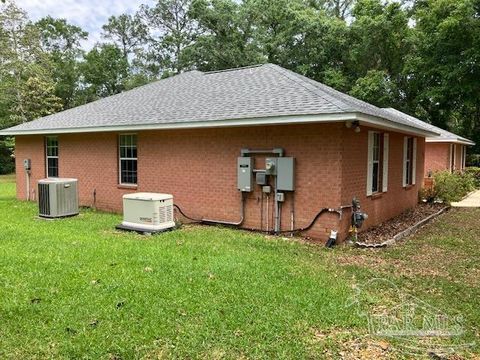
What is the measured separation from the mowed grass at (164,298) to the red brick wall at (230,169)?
1.29 m

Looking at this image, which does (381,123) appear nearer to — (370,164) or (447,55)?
(370,164)

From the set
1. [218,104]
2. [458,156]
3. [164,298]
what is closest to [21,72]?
[218,104]

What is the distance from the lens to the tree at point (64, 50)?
38844 mm

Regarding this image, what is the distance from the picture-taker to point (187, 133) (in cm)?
1009

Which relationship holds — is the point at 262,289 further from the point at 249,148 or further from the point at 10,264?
the point at 249,148

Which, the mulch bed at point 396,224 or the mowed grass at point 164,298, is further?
the mulch bed at point 396,224

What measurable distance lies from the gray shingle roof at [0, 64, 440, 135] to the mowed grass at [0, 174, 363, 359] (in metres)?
2.78

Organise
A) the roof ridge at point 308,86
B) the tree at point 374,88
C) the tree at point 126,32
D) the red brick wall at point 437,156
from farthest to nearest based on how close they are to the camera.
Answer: the tree at point 126,32
the tree at point 374,88
the red brick wall at point 437,156
the roof ridge at point 308,86

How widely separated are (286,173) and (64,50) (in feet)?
141

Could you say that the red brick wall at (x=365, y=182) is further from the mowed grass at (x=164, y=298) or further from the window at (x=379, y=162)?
the mowed grass at (x=164, y=298)

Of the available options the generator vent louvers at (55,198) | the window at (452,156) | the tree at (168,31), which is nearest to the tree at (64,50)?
the tree at (168,31)

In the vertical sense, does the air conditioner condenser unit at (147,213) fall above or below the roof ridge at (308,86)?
below

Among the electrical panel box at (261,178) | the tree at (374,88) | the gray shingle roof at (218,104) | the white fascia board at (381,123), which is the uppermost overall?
the tree at (374,88)

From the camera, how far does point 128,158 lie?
1155 cm
